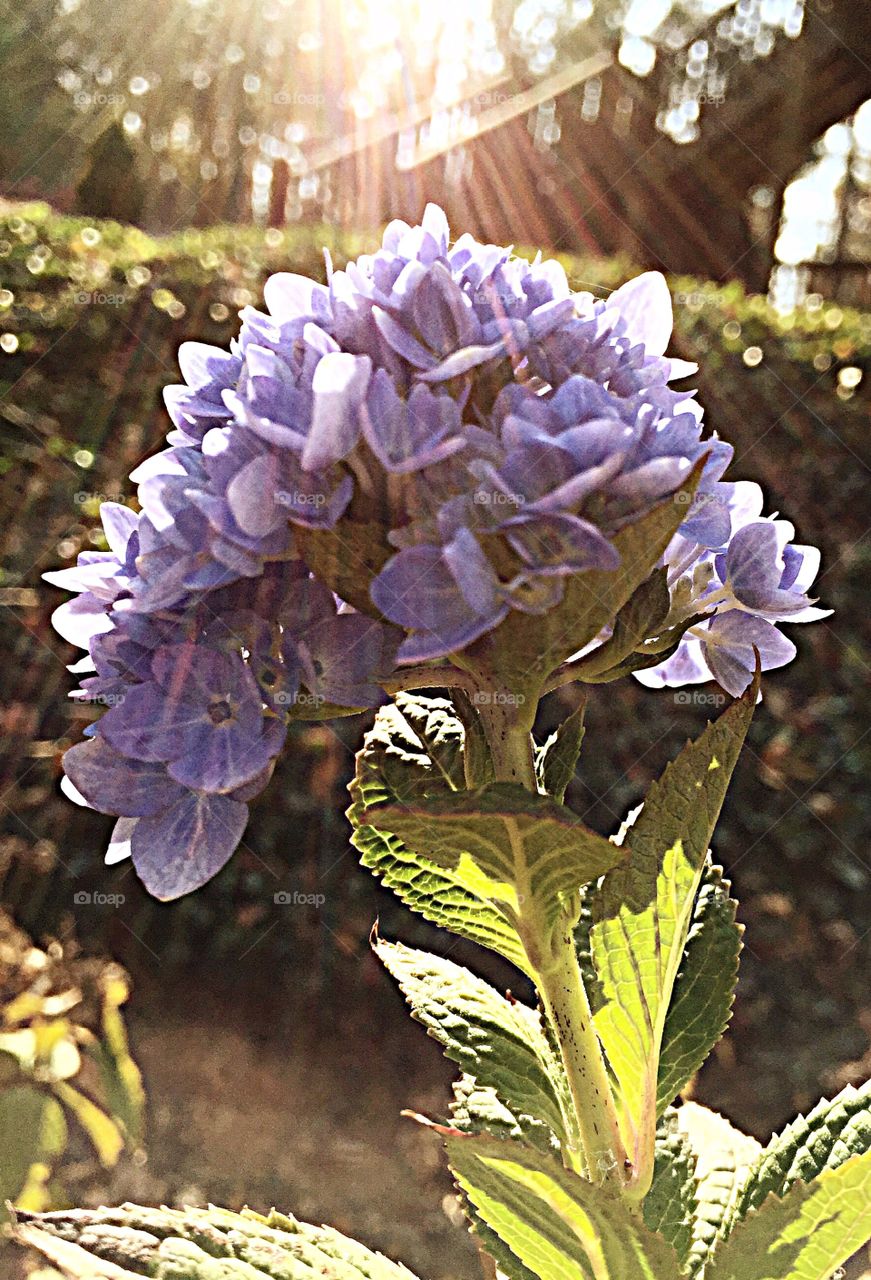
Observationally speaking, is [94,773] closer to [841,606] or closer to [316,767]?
[316,767]

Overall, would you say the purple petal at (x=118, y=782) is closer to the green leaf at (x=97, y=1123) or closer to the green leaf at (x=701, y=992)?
the green leaf at (x=701, y=992)

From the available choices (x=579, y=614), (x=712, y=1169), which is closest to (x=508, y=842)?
(x=579, y=614)

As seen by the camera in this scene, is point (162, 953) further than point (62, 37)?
No

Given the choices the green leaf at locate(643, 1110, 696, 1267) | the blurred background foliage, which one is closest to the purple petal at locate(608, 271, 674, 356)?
the green leaf at locate(643, 1110, 696, 1267)

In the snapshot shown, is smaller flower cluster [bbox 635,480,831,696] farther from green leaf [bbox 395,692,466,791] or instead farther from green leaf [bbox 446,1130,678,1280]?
green leaf [bbox 446,1130,678,1280]

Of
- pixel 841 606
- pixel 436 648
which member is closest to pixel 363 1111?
pixel 841 606
